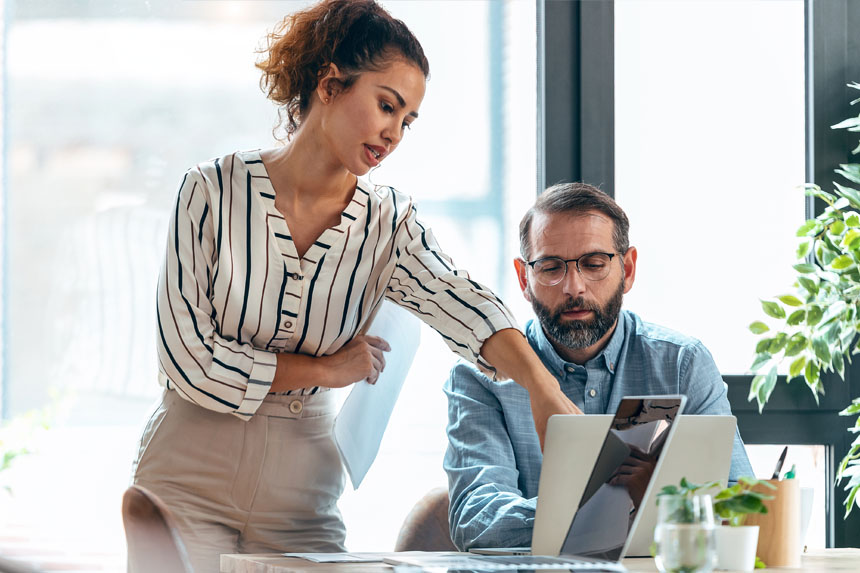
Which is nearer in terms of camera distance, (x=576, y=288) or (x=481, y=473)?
(x=481, y=473)

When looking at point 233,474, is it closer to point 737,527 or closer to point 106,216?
point 737,527

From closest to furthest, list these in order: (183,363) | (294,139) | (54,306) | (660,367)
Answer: (183,363) < (294,139) < (660,367) < (54,306)

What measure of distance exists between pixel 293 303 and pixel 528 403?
0.55 metres

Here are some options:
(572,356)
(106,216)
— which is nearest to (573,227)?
(572,356)

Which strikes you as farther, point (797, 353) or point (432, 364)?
point (432, 364)

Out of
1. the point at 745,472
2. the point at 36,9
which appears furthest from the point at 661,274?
the point at 36,9

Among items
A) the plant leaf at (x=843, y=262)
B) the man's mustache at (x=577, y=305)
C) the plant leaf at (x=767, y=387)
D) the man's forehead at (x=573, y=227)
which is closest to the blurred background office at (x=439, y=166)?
the plant leaf at (x=767, y=387)

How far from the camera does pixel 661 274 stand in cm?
266

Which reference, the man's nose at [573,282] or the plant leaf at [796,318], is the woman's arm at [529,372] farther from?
the plant leaf at [796,318]

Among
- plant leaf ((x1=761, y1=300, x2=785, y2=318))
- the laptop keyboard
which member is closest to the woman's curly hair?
the laptop keyboard

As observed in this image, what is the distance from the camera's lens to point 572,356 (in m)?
2.09

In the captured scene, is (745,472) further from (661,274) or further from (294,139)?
(294,139)

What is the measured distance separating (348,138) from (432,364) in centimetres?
104

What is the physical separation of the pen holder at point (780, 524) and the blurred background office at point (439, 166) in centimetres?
127
